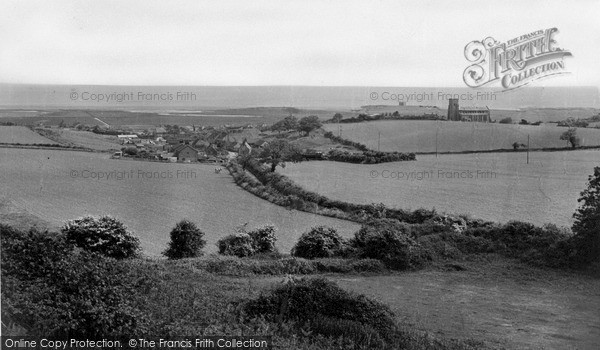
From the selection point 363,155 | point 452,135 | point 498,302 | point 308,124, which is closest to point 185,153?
point 308,124

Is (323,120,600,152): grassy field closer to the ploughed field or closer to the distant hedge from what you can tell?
the distant hedge

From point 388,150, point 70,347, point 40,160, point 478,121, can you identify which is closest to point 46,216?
point 40,160

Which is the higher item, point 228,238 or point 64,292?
point 64,292

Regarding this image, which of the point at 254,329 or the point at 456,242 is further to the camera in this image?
the point at 456,242

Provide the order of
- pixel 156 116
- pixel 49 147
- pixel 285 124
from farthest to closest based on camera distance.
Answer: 1. pixel 49 147
2. pixel 285 124
3. pixel 156 116

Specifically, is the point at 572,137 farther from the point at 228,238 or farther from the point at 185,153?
the point at 185,153

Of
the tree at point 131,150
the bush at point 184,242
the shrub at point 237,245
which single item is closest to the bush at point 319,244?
the shrub at point 237,245

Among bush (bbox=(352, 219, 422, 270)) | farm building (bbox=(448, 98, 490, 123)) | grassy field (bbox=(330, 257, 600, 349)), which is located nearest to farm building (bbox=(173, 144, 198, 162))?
bush (bbox=(352, 219, 422, 270))

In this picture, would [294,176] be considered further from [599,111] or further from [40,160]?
[599,111]
